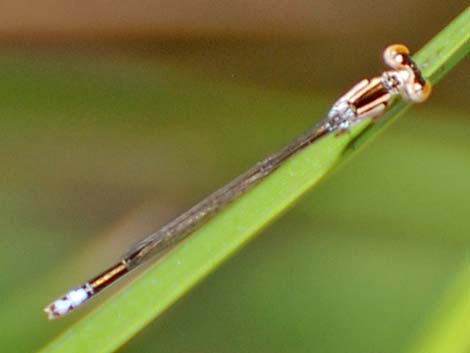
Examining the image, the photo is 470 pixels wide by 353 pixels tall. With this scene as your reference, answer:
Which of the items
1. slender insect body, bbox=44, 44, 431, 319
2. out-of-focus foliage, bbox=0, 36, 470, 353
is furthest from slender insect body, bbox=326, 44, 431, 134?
out-of-focus foliage, bbox=0, 36, 470, 353

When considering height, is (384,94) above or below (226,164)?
below

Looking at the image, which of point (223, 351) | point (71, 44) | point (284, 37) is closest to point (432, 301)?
point (223, 351)

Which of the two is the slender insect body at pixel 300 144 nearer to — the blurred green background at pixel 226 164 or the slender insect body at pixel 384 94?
the slender insect body at pixel 384 94

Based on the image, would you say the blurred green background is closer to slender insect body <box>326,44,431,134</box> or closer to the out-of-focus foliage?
the out-of-focus foliage

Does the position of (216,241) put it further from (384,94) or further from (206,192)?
(206,192)

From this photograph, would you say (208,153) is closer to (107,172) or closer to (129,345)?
(107,172)

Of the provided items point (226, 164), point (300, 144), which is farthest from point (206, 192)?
point (300, 144)
